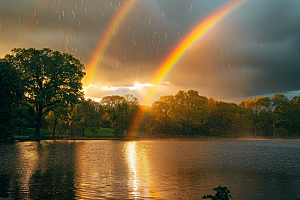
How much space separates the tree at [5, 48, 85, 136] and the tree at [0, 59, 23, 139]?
1258cm

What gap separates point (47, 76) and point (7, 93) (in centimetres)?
1892

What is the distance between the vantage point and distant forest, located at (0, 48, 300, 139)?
5834cm

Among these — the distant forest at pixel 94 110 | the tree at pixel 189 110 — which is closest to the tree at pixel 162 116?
the distant forest at pixel 94 110

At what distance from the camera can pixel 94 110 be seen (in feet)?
341

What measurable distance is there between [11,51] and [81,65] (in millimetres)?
18515

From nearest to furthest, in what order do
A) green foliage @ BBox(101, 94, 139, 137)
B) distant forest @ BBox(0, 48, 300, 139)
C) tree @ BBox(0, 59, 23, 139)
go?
tree @ BBox(0, 59, 23, 139), distant forest @ BBox(0, 48, 300, 139), green foliage @ BBox(101, 94, 139, 137)

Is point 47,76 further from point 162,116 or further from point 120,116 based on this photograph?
point 162,116

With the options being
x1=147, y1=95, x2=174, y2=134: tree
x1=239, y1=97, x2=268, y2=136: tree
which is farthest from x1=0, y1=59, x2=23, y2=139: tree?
x1=239, y1=97, x2=268, y2=136: tree

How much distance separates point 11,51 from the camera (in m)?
66.3

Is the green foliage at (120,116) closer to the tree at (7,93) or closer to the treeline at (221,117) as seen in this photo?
the treeline at (221,117)

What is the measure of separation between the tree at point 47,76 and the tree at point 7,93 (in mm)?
12583

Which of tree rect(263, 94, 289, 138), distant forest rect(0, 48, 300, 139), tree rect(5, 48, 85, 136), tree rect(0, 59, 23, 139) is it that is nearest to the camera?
tree rect(0, 59, 23, 139)

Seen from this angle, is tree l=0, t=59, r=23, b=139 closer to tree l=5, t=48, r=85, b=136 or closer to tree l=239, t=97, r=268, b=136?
tree l=5, t=48, r=85, b=136

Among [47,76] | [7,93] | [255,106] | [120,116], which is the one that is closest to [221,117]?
[255,106]
